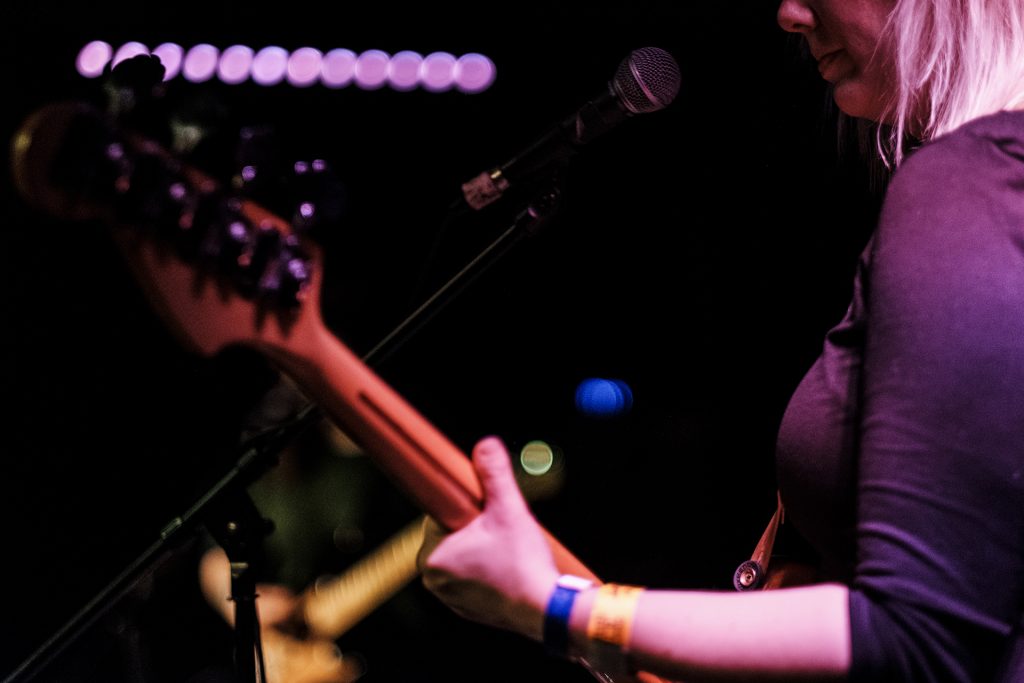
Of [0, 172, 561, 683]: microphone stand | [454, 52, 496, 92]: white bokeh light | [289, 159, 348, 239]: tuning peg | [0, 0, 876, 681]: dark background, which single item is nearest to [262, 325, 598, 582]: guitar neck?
[289, 159, 348, 239]: tuning peg

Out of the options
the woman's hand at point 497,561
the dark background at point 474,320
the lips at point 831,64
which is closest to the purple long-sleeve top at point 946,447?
the woman's hand at point 497,561

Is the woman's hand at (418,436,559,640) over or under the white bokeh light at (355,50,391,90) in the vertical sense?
under

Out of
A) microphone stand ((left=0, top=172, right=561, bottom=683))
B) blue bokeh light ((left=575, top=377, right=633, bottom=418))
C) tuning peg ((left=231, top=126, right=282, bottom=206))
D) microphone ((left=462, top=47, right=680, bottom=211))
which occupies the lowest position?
blue bokeh light ((left=575, top=377, right=633, bottom=418))

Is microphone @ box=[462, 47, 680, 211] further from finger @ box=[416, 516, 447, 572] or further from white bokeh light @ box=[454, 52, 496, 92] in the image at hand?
white bokeh light @ box=[454, 52, 496, 92]

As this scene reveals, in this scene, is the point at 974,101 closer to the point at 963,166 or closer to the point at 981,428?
the point at 963,166

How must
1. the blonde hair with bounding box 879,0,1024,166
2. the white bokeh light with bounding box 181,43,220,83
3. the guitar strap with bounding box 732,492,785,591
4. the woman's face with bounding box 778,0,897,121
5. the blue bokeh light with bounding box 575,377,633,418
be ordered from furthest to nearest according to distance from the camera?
the blue bokeh light with bounding box 575,377,633,418 < the white bokeh light with bounding box 181,43,220,83 < the guitar strap with bounding box 732,492,785,591 < the woman's face with bounding box 778,0,897,121 < the blonde hair with bounding box 879,0,1024,166

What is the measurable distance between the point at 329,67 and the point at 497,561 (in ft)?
9.38

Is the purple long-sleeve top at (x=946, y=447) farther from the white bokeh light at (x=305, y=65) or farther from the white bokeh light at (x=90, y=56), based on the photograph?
the white bokeh light at (x=90, y=56)

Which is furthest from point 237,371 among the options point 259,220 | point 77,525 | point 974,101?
point 974,101

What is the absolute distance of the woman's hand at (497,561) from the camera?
0.90m

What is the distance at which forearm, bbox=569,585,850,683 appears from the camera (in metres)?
0.80

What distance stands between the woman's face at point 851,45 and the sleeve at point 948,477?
40 cm

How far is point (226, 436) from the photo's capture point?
12.3 feet

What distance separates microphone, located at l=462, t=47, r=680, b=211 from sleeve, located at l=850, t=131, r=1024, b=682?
24.1 inches
